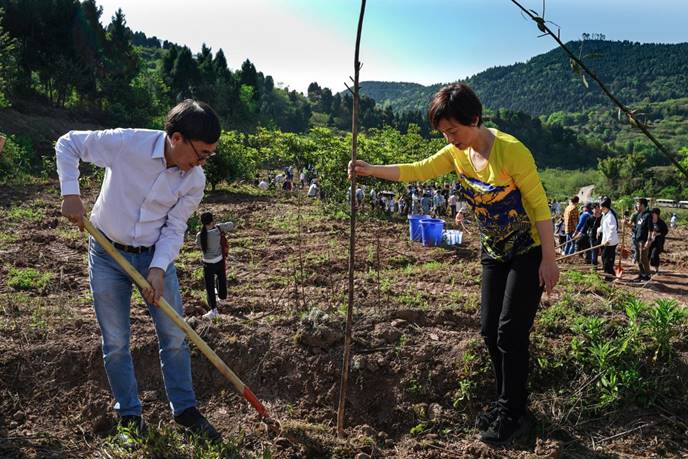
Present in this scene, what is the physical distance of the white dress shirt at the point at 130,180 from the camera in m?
2.40

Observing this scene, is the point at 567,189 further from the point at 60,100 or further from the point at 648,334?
the point at 648,334

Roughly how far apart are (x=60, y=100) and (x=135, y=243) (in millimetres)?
37401

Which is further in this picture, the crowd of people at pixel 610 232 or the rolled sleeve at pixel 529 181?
the crowd of people at pixel 610 232

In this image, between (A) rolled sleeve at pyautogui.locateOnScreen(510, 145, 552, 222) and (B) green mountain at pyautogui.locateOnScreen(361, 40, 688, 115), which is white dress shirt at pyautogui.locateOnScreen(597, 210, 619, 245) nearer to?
(A) rolled sleeve at pyautogui.locateOnScreen(510, 145, 552, 222)

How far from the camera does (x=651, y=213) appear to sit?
8688mm

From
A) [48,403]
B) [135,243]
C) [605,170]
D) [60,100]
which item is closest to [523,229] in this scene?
[135,243]

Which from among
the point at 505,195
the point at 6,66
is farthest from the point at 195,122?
the point at 6,66

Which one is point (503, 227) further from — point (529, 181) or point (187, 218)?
point (187, 218)

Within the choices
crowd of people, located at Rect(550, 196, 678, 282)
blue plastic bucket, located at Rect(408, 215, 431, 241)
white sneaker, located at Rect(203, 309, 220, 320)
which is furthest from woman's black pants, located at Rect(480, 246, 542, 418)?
blue plastic bucket, located at Rect(408, 215, 431, 241)

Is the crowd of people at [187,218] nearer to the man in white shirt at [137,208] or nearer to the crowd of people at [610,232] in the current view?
the man in white shirt at [137,208]

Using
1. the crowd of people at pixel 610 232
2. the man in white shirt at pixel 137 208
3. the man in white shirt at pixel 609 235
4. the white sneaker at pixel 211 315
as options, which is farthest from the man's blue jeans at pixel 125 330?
the man in white shirt at pixel 609 235

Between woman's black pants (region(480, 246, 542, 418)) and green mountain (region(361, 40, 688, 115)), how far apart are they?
14442 centimetres

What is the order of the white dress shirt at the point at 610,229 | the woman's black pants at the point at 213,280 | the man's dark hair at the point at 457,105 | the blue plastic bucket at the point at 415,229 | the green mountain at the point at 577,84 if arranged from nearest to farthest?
the man's dark hair at the point at 457,105, the woman's black pants at the point at 213,280, the white dress shirt at the point at 610,229, the blue plastic bucket at the point at 415,229, the green mountain at the point at 577,84

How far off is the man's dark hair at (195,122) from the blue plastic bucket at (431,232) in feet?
29.6
